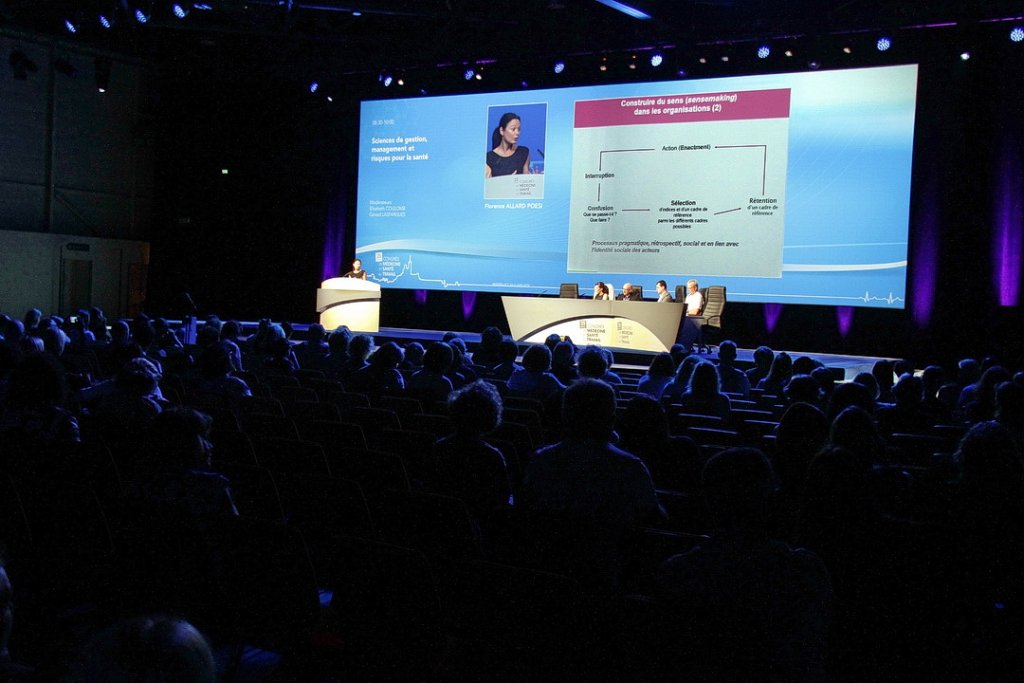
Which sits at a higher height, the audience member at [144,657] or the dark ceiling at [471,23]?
the dark ceiling at [471,23]

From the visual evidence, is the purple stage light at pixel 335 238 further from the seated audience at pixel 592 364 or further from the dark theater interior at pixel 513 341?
the seated audience at pixel 592 364

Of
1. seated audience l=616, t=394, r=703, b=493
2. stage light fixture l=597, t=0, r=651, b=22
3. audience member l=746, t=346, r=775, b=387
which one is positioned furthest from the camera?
stage light fixture l=597, t=0, r=651, b=22

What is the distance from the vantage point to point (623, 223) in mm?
12836

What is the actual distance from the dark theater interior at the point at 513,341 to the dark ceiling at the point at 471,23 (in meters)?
0.07

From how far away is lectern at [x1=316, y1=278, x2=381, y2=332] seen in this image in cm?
1295

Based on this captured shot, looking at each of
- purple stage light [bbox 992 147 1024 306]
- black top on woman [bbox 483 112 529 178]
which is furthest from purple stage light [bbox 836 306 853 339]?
black top on woman [bbox 483 112 529 178]

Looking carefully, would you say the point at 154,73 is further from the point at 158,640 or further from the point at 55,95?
the point at 158,640

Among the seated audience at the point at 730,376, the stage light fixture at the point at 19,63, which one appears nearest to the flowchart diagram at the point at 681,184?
the seated audience at the point at 730,376

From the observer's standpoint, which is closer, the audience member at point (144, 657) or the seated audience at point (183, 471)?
the audience member at point (144, 657)

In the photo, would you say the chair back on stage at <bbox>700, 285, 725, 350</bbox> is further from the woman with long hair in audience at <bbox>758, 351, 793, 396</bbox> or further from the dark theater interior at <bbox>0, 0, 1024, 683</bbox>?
the woman with long hair in audience at <bbox>758, 351, 793, 396</bbox>

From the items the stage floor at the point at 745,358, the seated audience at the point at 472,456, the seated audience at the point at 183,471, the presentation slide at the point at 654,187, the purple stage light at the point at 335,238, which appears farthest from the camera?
the purple stage light at the point at 335,238

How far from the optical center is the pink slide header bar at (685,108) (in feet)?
39.2

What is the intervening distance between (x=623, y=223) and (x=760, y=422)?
27.4ft

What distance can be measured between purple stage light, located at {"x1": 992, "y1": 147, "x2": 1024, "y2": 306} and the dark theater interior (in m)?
0.05
